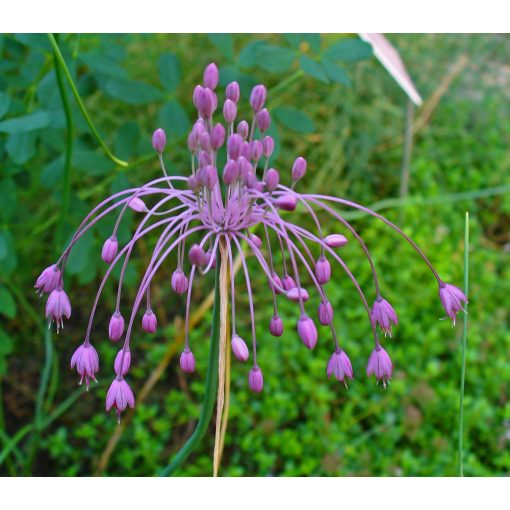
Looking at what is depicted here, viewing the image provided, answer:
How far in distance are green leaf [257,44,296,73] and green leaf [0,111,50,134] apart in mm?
413

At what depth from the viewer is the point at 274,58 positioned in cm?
133

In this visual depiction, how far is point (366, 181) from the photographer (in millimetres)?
2711

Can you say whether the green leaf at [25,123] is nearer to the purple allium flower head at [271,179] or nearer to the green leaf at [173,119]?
the green leaf at [173,119]

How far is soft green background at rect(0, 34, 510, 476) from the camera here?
4.68 feet

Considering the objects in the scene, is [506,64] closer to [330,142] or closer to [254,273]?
[330,142]

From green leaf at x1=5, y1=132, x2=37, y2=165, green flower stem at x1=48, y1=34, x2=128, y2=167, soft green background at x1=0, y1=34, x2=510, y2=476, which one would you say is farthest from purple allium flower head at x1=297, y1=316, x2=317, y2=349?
green leaf at x1=5, y1=132, x2=37, y2=165

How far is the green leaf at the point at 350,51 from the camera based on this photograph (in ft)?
4.36

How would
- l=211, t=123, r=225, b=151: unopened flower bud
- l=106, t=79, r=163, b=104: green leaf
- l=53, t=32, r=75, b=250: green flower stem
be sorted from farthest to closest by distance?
l=106, t=79, r=163, b=104: green leaf → l=53, t=32, r=75, b=250: green flower stem → l=211, t=123, r=225, b=151: unopened flower bud

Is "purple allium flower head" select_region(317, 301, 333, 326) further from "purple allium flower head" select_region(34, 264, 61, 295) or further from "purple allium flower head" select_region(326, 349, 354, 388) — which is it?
"purple allium flower head" select_region(34, 264, 61, 295)

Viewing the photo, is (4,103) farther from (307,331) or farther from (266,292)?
(266,292)

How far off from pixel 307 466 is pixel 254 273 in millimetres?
787

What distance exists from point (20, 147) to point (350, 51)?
2.13 feet

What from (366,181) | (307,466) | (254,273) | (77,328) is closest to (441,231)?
(366,181)

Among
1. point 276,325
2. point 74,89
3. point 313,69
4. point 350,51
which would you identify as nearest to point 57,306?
point 276,325
